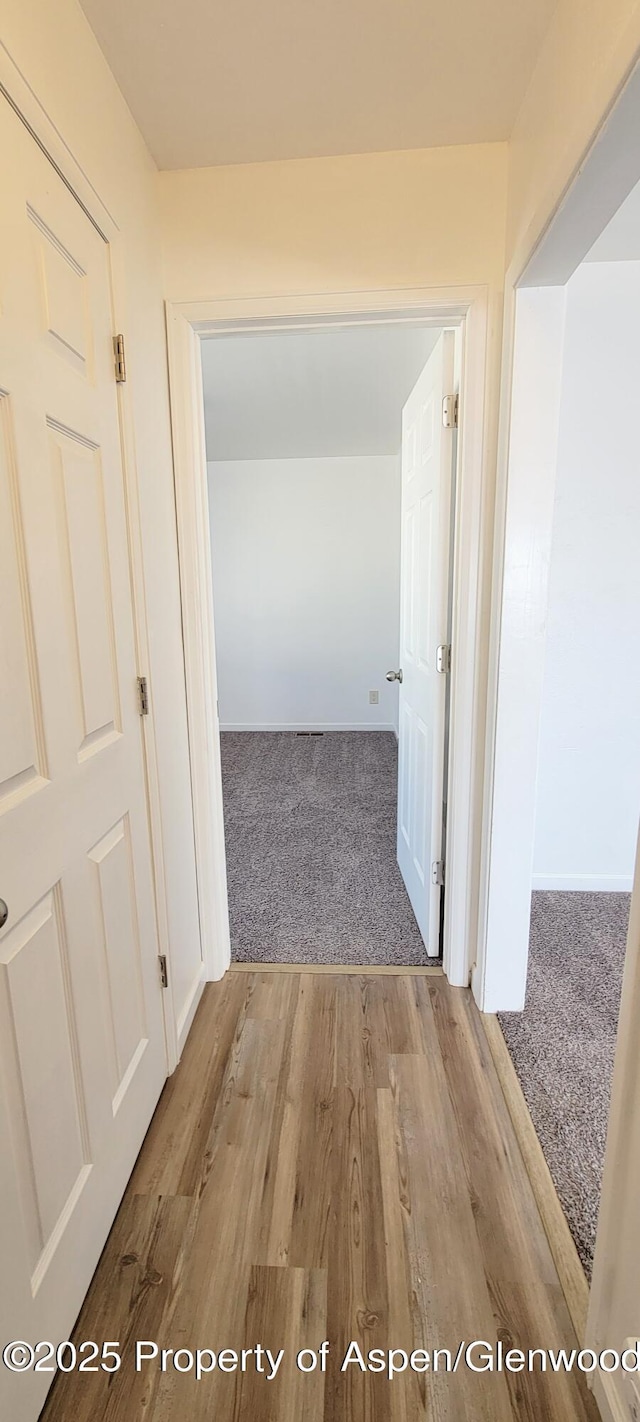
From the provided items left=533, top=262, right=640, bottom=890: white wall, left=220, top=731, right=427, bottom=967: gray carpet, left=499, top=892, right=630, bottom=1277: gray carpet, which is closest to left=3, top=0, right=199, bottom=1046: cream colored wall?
left=220, top=731, right=427, bottom=967: gray carpet

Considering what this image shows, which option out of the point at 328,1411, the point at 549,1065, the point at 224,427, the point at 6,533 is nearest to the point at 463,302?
the point at 6,533

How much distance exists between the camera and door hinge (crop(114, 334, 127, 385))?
4.07ft

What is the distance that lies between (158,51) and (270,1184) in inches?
93.4

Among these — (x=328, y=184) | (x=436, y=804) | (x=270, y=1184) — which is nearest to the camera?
(x=270, y=1184)

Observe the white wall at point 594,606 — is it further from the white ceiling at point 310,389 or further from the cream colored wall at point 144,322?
the cream colored wall at point 144,322

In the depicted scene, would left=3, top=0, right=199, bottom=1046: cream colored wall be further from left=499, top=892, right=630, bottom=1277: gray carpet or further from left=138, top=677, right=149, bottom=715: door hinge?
left=499, top=892, right=630, bottom=1277: gray carpet

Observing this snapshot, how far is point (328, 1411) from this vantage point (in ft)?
3.07

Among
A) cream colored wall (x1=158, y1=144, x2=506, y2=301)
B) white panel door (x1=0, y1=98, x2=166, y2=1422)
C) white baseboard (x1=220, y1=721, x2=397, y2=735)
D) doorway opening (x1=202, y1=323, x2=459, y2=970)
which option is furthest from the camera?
white baseboard (x1=220, y1=721, x2=397, y2=735)

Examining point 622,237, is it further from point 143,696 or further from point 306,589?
point 306,589

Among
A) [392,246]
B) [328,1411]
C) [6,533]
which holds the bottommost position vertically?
[328,1411]

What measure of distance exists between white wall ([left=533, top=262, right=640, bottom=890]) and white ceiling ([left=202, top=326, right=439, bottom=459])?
61cm

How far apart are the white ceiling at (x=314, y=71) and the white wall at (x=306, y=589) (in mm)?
3422

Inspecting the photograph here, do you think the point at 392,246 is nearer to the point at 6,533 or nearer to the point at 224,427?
the point at 6,533

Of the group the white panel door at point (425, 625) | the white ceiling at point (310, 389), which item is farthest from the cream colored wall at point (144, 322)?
the white panel door at point (425, 625)
